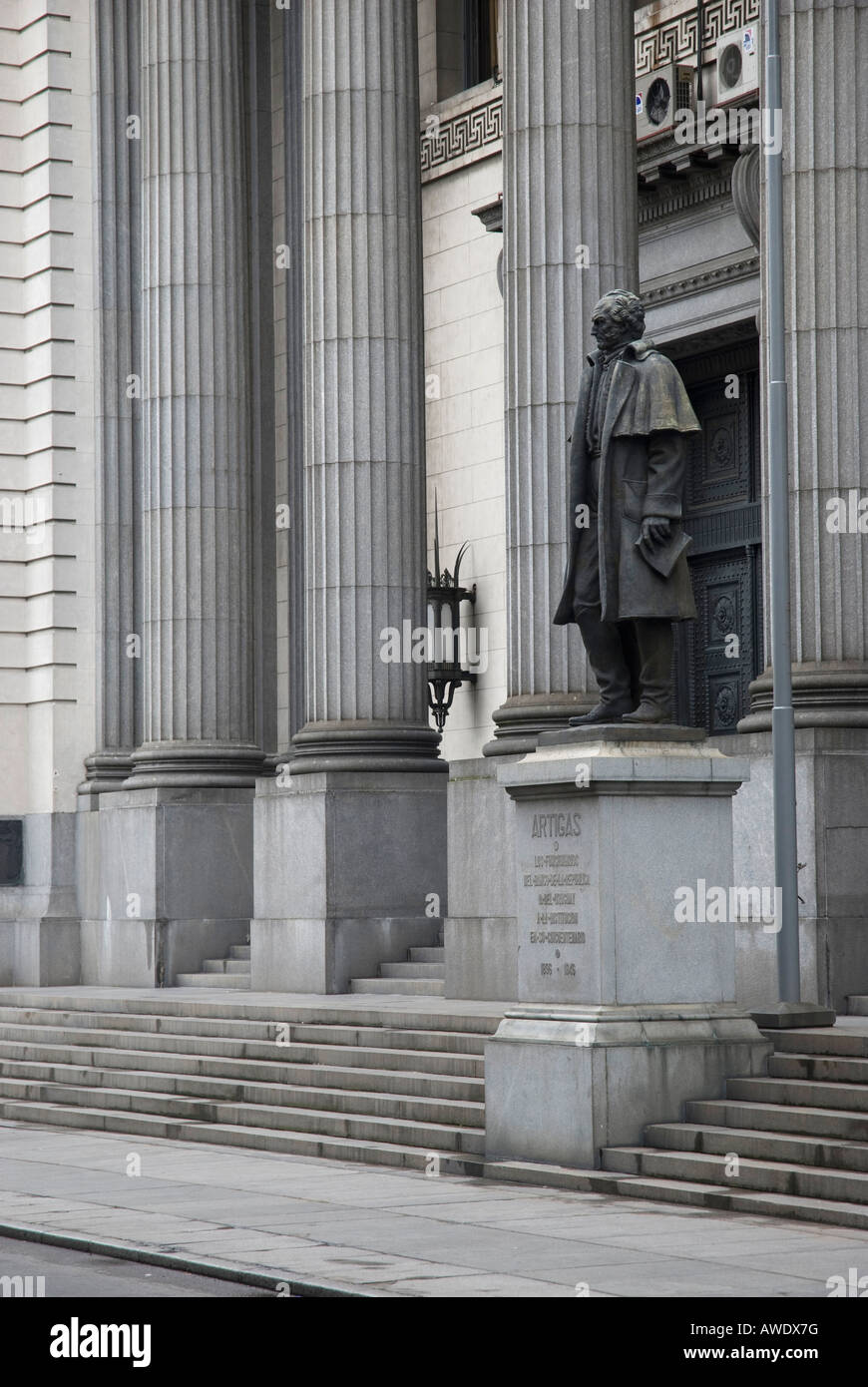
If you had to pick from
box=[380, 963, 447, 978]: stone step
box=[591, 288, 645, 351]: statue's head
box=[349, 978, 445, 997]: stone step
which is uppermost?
box=[591, 288, 645, 351]: statue's head

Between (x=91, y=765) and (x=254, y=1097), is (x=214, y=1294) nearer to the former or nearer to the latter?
(x=254, y=1097)

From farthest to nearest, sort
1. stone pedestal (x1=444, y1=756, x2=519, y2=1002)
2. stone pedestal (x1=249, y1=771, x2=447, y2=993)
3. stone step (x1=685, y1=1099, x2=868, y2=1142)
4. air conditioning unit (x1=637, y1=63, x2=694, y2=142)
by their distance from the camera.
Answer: air conditioning unit (x1=637, y1=63, x2=694, y2=142)
stone pedestal (x1=249, y1=771, x2=447, y2=993)
stone pedestal (x1=444, y1=756, x2=519, y2=1002)
stone step (x1=685, y1=1099, x2=868, y2=1142)

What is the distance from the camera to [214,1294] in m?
11.1

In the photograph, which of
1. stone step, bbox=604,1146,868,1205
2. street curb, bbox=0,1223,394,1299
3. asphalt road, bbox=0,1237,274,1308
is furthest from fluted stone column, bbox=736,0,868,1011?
asphalt road, bbox=0,1237,274,1308

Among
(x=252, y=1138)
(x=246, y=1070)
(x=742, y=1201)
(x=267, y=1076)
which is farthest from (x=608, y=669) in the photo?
(x=246, y=1070)

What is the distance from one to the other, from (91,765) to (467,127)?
30.8ft

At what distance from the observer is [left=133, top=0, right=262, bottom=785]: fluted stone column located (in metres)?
26.9

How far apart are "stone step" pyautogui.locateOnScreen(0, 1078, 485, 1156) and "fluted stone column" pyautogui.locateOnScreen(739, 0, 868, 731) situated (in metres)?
4.66

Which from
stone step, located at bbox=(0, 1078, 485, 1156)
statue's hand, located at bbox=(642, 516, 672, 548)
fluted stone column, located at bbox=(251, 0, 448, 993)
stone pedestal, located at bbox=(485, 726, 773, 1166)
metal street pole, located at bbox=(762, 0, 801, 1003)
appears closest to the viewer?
stone pedestal, located at bbox=(485, 726, 773, 1166)

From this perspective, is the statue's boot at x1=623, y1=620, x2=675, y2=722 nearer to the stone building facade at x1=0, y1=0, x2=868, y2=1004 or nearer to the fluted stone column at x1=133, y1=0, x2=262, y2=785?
the stone building facade at x1=0, y1=0, x2=868, y2=1004

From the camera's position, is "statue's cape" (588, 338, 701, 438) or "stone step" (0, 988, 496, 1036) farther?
"stone step" (0, 988, 496, 1036)

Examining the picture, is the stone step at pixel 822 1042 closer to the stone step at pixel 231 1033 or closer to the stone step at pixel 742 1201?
the stone step at pixel 742 1201

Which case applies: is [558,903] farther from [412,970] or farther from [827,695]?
[412,970]
